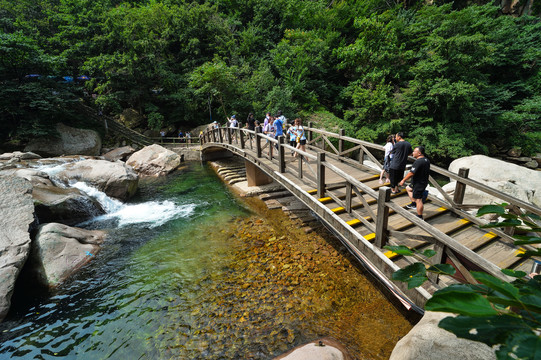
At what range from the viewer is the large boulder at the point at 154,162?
16.9m

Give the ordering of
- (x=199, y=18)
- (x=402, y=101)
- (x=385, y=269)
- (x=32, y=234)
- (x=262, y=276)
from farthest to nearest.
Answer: (x=199, y=18) → (x=402, y=101) → (x=32, y=234) → (x=262, y=276) → (x=385, y=269)

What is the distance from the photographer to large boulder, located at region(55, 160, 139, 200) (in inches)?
458

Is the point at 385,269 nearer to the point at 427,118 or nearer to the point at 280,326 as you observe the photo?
the point at 280,326

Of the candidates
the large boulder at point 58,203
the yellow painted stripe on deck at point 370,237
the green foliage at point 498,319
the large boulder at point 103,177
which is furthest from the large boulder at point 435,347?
the large boulder at point 103,177

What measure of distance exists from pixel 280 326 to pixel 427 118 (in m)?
17.1

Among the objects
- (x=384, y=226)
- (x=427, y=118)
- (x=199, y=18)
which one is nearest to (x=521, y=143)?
(x=427, y=118)

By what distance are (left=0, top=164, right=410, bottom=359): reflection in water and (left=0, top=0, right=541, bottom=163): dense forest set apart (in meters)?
13.8

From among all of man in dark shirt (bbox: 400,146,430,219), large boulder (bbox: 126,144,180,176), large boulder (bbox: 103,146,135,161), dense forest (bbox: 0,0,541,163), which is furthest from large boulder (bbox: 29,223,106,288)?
dense forest (bbox: 0,0,541,163)

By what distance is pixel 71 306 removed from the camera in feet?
18.9

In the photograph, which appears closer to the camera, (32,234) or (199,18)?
(32,234)

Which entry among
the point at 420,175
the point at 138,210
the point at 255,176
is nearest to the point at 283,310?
the point at 420,175

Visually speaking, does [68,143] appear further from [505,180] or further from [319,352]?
[505,180]

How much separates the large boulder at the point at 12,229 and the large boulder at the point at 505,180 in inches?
497

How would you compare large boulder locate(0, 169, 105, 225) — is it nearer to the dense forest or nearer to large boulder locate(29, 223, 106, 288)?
large boulder locate(29, 223, 106, 288)
